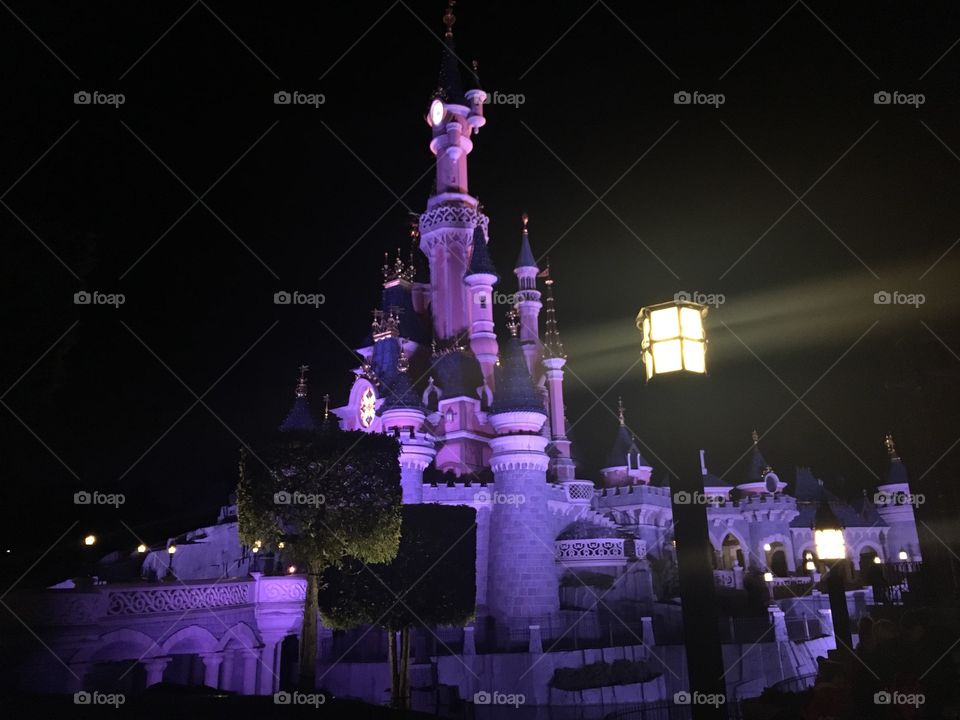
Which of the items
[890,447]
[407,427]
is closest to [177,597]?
[407,427]

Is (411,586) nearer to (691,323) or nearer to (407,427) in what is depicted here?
(407,427)

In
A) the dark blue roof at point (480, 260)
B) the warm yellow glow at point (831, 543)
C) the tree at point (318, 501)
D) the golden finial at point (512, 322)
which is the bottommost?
the warm yellow glow at point (831, 543)

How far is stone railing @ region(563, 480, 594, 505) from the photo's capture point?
33438mm

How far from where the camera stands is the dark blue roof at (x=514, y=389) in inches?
1102

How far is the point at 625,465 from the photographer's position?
4450cm

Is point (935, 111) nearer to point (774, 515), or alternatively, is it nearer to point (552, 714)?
point (552, 714)

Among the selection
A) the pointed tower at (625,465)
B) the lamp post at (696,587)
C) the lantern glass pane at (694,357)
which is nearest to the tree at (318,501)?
the lamp post at (696,587)

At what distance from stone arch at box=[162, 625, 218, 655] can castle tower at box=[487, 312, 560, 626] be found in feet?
35.4

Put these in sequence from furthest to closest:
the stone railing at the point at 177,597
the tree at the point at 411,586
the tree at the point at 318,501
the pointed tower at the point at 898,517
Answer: the pointed tower at the point at 898,517
the tree at the point at 411,586
the stone railing at the point at 177,597
the tree at the point at 318,501

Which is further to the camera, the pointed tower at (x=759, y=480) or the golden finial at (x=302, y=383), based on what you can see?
the pointed tower at (x=759, y=480)

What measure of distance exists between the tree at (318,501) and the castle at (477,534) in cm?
404

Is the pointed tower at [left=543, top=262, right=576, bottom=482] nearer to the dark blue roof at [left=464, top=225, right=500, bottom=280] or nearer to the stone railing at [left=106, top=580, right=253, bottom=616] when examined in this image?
the dark blue roof at [left=464, top=225, right=500, bottom=280]

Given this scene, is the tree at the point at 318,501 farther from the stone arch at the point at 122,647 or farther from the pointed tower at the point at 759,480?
the pointed tower at the point at 759,480

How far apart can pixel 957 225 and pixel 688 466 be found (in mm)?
9396
